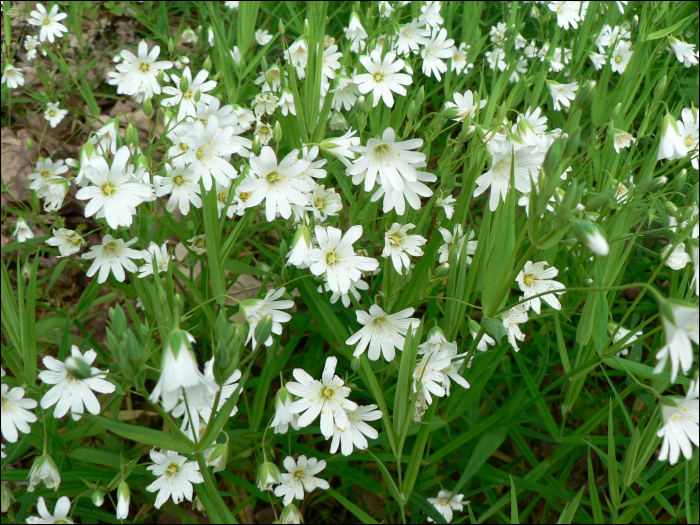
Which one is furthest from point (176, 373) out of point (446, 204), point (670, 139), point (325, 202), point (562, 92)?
point (562, 92)

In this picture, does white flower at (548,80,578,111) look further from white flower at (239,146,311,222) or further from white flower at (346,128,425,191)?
white flower at (239,146,311,222)

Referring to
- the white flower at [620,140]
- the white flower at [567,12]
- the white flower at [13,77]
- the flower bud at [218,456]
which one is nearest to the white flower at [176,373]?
the flower bud at [218,456]

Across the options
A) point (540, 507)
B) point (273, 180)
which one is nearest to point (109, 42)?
point (273, 180)

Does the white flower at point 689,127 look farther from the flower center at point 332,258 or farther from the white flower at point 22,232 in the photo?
the white flower at point 22,232

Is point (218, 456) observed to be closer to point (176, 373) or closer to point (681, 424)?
point (176, 373)

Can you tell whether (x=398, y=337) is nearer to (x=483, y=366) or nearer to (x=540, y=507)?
(x=483, y=366)

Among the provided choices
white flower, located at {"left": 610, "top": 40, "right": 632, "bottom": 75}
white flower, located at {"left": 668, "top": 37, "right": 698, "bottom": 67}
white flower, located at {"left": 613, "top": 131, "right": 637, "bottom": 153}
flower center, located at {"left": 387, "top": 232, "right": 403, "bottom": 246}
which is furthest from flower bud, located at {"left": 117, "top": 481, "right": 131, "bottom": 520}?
white flower, located at {"left": 610, "top": 40, "right": 632, "bottom": 75}
